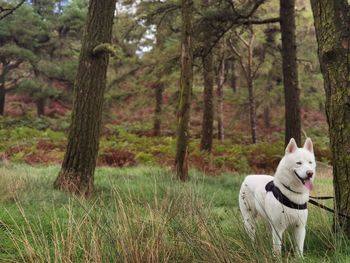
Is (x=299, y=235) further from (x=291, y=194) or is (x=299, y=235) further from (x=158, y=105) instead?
(x=158, y=105)

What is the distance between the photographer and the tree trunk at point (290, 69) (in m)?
11.7

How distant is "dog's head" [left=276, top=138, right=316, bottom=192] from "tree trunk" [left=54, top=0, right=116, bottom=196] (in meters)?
4.77

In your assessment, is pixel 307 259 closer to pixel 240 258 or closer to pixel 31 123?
pixel 240 258

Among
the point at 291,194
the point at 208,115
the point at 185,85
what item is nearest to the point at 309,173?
the point at 291,194

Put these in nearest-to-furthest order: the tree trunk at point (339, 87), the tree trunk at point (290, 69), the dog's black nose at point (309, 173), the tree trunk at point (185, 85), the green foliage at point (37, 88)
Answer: the dog's black nose at point (309, 173) < the tree trunk at point (339, 87) < the tree trunk at point (185, 85) < the tree trunk at point (290, 69) < the green foliage at point (37, 88)

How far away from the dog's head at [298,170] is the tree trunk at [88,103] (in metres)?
4.77

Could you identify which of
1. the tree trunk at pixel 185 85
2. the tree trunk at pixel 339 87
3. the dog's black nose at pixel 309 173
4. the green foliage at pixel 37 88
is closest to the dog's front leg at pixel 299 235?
the dog's black nose at pixel 309 173

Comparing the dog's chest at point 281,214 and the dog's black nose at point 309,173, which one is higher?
the dog's black nose at point 309,173

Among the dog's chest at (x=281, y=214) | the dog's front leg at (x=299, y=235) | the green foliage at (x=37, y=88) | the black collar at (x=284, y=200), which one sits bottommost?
the dog's front leg at (x=299, y=235)

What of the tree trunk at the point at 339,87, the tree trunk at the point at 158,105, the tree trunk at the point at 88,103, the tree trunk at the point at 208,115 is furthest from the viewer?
the tree trunk at the point at 158,105

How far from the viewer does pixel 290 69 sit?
11672 mm

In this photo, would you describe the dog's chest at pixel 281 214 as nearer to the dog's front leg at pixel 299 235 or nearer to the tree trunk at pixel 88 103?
the dog's front leg at pixel 299 235

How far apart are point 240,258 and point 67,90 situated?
27.1m

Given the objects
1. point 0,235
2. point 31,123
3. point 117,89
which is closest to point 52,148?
point 117,89
